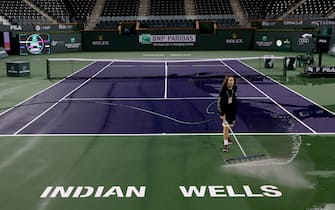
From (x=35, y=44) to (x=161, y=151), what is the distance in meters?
34.2

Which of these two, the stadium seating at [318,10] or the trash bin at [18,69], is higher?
the stadium seating at [318,10]

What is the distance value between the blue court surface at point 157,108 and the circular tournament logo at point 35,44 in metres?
18.1

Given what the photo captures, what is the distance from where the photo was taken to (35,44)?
137ft

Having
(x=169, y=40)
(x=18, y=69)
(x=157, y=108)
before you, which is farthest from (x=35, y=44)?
(x=157, y=108)

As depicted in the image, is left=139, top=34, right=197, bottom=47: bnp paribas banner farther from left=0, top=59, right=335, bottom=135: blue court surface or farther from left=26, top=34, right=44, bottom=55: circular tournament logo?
left=0, top=59, right=335, bottom=135: blue court surface

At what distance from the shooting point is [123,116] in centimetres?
1507

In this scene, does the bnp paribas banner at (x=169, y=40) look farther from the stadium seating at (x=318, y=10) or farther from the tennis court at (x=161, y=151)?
the tennis court at (x=161, y=151)

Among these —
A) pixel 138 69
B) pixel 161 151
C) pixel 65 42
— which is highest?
pixel 65 42

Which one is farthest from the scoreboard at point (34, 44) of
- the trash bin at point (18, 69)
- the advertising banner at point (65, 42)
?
the trash bin at point (18, 69)

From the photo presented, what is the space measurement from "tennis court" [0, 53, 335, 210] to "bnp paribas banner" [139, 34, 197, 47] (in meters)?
25.2

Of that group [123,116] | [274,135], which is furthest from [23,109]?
[274,135]

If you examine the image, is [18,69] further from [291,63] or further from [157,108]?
[291,63]

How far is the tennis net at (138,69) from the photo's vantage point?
25.9 metres

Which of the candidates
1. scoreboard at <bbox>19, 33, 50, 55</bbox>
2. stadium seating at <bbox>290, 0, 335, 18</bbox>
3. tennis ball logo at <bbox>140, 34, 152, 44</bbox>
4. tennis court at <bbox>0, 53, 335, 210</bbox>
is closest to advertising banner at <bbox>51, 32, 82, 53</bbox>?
scoreboard at <bbox>19, 33, 50, 55</bbox>
